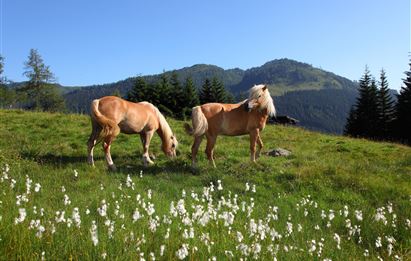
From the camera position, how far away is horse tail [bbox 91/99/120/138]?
12391 millimetres

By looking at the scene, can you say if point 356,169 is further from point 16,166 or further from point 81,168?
point 16,166

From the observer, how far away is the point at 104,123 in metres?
12.4

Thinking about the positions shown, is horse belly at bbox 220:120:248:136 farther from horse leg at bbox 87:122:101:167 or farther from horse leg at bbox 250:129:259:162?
horse leg at bbox 87:122:101:167

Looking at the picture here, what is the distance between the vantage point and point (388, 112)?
6525 centimetres

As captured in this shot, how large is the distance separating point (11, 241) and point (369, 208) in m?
7.79

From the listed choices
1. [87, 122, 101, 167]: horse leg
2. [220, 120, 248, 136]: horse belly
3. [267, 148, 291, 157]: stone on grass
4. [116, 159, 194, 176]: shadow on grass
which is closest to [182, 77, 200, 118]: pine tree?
[267, 148, 291, 157]: stone on grass

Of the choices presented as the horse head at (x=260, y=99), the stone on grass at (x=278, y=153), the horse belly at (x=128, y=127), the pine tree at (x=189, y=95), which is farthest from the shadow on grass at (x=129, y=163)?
the pine tree at (x=189, y=95)

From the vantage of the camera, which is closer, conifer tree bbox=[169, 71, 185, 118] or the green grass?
the green grass

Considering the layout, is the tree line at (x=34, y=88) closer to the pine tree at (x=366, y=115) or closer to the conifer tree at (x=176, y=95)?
the conifer tree at (x=176, y=95)

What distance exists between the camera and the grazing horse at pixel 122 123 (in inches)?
492

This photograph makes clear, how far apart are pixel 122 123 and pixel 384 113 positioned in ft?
200

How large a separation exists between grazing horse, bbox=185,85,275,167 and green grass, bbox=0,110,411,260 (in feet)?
2.62

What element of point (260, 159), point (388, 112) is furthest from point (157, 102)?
point (260, 159)

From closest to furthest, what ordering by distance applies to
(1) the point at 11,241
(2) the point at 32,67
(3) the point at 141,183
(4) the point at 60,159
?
(1) the point at 11,241 → (3) the point at 141,183 → (4) the point at 60,159 → (2) the point at 32,67
